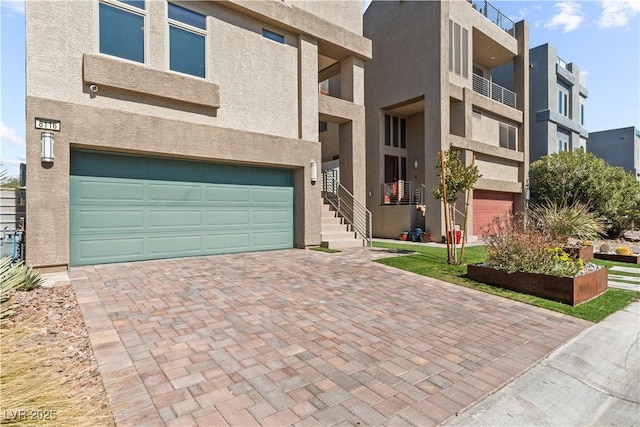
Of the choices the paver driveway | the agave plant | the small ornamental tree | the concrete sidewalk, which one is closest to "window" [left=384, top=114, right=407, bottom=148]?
the small ornamental tree

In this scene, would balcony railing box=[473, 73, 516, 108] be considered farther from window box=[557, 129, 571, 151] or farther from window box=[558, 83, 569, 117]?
window box=[557, 129, 571, 151]

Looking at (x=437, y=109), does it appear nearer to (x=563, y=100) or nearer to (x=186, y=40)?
(x=186, y=40)

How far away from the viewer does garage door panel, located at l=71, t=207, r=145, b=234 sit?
24.5 feet

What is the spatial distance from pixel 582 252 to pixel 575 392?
8768mm

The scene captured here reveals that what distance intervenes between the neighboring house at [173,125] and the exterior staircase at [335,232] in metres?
0.54

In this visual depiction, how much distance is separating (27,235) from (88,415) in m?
5.92

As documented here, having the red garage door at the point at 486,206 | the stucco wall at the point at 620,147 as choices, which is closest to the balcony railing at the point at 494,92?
the red garage door at the point at 486,206

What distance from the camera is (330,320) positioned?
4.56 metres

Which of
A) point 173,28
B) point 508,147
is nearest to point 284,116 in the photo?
point 173,28

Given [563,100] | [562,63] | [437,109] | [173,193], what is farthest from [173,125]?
[562,63]

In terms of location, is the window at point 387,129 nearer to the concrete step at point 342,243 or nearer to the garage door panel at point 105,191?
the concrete step at point 342,243

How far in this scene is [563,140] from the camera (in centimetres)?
2458

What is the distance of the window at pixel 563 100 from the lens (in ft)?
78.7

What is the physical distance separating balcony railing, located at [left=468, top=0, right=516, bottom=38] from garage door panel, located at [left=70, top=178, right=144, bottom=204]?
18113 millimetres
